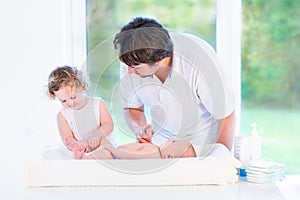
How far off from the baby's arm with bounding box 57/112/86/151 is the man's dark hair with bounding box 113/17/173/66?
390mm

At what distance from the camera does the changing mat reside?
1659mm

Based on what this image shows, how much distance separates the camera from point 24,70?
7.84ft

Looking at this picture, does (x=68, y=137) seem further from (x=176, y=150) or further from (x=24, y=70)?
(x=24, y=70)

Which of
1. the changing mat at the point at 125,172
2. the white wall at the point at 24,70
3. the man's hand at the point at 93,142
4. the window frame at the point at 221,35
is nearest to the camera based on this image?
the changing mat at the point at 125,172

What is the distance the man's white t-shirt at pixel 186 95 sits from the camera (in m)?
1.88

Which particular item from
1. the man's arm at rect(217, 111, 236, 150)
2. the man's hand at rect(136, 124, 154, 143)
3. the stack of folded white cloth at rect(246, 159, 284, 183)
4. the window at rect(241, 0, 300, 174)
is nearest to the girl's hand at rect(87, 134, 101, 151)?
the man's hand at rect(136, 124, 154, 143)

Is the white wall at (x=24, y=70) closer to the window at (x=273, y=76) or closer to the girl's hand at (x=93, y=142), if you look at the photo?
the girl's hand at (x=93, y=142)

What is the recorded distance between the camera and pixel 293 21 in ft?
8.44

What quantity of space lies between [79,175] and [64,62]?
3.01 ft

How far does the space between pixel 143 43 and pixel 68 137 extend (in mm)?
539

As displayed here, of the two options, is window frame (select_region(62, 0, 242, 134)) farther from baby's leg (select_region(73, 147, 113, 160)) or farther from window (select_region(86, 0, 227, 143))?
baby's leg (select_region(73, 147, 113, 160))

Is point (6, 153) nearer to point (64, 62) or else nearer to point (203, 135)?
point (64, 62)

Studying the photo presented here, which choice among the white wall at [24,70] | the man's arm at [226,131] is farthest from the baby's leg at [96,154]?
the white wall at [24,70]

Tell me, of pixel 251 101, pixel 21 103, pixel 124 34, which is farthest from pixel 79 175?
pixel 251 101
